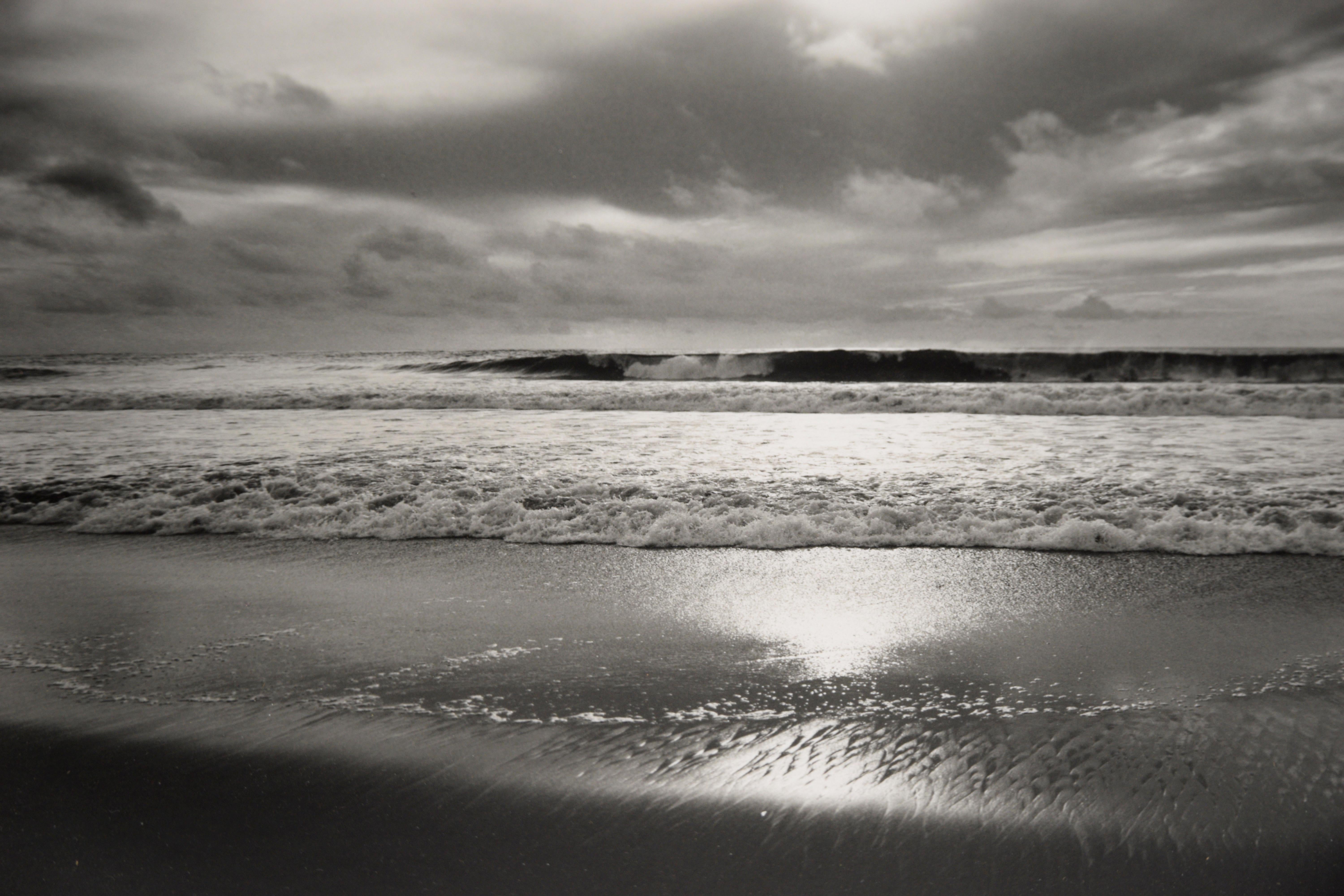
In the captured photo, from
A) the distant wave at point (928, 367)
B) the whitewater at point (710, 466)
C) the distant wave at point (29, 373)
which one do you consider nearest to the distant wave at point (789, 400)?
the whitewater at point (710, 466)

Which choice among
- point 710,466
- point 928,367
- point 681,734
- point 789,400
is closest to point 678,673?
point 681,734

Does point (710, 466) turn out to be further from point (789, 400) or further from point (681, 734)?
point (789, 400)

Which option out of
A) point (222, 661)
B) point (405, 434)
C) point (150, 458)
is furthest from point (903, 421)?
point (222, 661)

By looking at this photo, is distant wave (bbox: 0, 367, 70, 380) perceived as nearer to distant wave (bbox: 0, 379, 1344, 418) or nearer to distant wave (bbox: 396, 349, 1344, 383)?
distant wave (bbox: 0, 379, 1344, 418)

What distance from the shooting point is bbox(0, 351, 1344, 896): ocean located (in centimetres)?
229

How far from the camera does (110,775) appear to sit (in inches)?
108

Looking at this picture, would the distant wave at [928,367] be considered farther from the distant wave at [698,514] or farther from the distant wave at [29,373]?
the distant wave at [698,514]

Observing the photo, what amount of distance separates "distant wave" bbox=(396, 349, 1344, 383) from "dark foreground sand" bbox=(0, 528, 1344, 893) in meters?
22.2

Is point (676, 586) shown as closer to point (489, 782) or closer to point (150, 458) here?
point (489, 782)

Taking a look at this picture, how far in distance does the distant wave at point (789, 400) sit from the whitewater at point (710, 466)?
0.09 m

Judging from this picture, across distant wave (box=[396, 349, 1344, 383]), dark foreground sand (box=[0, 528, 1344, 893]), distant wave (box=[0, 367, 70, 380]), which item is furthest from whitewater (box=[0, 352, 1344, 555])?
distant wave (box=[0, 367, 70, 380])

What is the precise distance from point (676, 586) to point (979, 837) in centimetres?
273

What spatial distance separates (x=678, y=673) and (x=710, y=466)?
5041 millimetres

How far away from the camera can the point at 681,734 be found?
9.71ft
